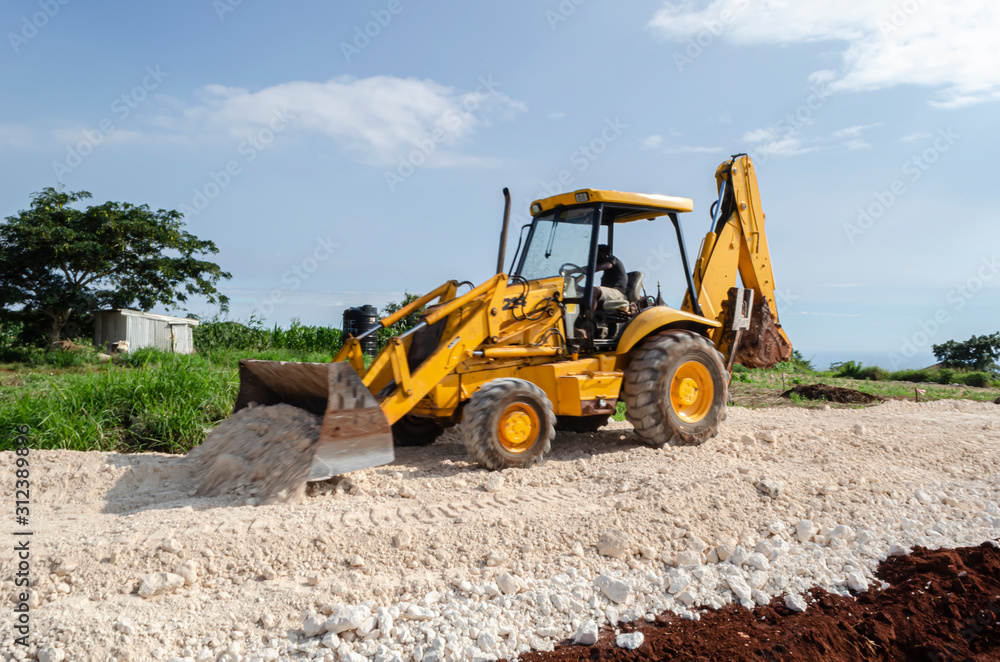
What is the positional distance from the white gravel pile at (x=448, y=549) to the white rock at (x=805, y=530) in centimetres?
1

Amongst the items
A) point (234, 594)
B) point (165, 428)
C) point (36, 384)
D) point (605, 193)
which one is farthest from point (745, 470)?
point (36, 384)

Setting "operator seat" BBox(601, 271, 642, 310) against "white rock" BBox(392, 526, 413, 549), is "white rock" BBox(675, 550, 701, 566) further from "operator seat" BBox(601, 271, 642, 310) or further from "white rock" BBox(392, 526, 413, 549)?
"operator seat" BBox(601, 271, 642, 310)

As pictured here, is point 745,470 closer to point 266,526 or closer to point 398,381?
point 398,381

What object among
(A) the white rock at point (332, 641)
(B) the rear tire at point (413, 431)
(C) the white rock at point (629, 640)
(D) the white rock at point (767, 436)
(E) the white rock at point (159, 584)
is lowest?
(C) the white rock at point (629, 640)

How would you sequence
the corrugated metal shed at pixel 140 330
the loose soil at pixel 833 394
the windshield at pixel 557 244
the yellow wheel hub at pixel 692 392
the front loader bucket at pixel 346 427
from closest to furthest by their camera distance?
the front loader bucket at pixel 346 427 < the windshield at pixel 557 244 < the yellow wheel hub at pixel 692 392 < the loose soil at pixel 833 394 < the corrugated metal shed at pixel 140 330

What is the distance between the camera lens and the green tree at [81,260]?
74.9 ft

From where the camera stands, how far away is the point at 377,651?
3.10 metres

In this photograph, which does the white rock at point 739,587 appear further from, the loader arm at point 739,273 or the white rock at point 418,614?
the loader arm at point 739,273

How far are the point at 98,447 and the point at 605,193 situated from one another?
219 inches

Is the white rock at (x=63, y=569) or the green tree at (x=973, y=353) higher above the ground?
the green tree at (x=973, y=353)

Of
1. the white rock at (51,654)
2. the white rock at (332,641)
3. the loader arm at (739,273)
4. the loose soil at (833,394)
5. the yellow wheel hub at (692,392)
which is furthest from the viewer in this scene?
the loose soil at (833,394)

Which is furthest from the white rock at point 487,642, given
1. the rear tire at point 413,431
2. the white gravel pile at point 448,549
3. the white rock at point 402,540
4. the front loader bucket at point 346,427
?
the rear tire at point 413,431

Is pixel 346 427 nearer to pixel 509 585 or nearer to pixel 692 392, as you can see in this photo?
pixel 509 585

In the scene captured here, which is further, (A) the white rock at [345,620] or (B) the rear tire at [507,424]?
(B) the rear tire at [507,424]
